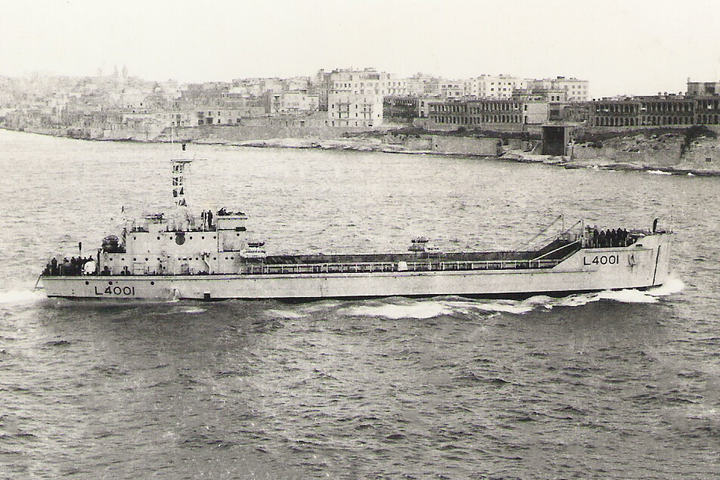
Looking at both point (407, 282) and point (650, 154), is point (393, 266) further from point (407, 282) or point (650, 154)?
point (650, 154)

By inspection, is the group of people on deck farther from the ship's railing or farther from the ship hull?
the ship's railing

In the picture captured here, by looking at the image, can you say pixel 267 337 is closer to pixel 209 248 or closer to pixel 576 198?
pixel 209 248

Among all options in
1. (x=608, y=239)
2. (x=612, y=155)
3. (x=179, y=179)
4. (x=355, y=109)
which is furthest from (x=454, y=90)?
(x=179, y=179)

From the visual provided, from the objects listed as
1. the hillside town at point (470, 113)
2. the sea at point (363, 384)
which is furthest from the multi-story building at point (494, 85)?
the sea at point (363, 384)

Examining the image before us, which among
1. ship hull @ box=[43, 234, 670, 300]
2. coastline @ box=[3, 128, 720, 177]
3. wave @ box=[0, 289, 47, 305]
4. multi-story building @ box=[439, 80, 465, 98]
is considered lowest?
wave @ box=[0, 289, 47, 305]

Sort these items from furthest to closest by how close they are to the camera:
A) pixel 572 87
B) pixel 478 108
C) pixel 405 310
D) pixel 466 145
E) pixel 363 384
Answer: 1. pixel 572 87
2. pixel 478 108
3. pixel 466 145
4. pixel 405 310
5. pixel 363 384

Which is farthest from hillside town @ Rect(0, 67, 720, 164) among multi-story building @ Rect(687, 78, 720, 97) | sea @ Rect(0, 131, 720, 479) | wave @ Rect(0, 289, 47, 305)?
wave @ Rect(0, 289, 47, 305)

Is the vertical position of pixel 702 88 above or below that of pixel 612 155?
above

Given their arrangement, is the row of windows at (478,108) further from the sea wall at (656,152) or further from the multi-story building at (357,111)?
the sea wall at (656,152)
